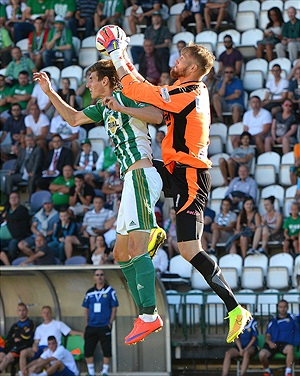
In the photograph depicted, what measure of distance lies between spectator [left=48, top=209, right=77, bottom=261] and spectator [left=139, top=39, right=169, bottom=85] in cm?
330

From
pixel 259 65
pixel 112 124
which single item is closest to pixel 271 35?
pixel 259 65

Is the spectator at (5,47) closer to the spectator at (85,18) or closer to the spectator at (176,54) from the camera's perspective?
the spectator at (85,18)

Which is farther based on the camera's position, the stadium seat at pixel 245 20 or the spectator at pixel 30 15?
the spectator at pixel 30 15

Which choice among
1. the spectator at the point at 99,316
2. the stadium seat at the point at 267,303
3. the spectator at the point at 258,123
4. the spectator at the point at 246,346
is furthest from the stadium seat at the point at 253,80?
the spectator at the point at 246,346

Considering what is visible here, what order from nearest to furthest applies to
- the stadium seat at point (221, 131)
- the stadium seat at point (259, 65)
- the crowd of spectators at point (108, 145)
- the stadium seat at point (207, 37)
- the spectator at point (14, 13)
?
the crowd of spectators at point (108, 145)
the stadium seat at point (221, 131)
the stadium seat at point (259, 65)
the stadium seat at point (207, 37)
the spectator at point (14, 13)

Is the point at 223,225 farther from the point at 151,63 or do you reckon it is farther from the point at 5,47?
the point at 5,47

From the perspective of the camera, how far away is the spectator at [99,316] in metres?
15.3

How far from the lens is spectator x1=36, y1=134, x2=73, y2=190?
1781 cm

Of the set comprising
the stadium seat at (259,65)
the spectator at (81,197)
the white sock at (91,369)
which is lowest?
the white sock at (91,369)

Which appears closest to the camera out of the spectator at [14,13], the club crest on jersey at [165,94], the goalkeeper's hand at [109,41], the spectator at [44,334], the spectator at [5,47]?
the club crest on jersey at [165,94]

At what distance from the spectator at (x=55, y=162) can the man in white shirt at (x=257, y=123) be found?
9.77 feet

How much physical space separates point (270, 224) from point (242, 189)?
0.88 meters

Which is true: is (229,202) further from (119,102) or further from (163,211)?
(119,102)

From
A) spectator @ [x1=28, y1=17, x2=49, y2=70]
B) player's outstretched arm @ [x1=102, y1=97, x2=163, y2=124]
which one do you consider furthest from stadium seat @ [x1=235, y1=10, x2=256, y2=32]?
player's outstretched arm @ [x1=102, y1=97, x2=163, y2=124]
